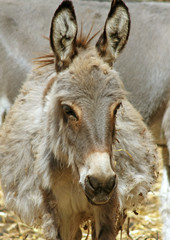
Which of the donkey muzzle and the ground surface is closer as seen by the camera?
the donkey muzzle

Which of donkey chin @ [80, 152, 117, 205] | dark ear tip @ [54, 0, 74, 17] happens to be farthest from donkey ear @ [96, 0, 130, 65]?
donkey chin @ [80, 152, 117, 205]

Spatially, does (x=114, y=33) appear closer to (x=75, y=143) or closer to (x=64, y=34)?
(x=64, y=34)

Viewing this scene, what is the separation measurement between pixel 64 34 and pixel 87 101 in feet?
1.70

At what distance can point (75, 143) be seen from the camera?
301cm

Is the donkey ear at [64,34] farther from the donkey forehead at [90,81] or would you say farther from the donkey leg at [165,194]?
the donkey leg at [165,194]

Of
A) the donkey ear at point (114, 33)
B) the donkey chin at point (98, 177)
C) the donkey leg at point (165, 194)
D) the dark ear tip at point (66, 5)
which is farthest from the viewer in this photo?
the donkey leg at point (165, 194)

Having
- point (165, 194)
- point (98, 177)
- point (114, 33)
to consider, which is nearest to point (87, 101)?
point (98, 177)

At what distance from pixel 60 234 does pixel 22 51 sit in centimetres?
271

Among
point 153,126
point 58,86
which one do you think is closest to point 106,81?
point 58,86

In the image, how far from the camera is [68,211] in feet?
11.2

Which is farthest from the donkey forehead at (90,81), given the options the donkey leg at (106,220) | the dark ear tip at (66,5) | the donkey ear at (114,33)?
the donkey leg at (106,220)

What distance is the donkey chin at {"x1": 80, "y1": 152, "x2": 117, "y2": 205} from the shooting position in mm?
2754

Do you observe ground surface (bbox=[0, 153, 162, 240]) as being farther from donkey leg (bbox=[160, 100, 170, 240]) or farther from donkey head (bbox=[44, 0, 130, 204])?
donkey head (bbox=[44, 0, 130, 204])

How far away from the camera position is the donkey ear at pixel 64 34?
3.17m
